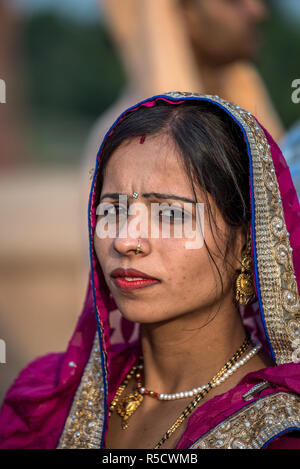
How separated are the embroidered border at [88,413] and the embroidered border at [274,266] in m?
0.63

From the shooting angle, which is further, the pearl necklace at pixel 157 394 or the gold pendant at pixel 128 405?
the gold pendant at pixel 128 405

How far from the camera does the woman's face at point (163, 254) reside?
1.85 meters

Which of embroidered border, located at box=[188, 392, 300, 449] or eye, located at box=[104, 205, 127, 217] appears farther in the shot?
eye, located at box=[104, 205, 127, 217]

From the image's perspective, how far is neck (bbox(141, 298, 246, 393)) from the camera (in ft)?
A: 6.52

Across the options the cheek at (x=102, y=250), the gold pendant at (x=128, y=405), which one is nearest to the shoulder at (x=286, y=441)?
the gold pendant at (x=128, y=405)

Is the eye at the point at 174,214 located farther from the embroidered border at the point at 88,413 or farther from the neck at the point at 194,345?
the embroidered border at the point at 88,413

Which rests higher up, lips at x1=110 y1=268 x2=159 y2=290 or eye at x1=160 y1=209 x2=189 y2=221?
eye at x1=160 y1=209 x2=189 y2=221

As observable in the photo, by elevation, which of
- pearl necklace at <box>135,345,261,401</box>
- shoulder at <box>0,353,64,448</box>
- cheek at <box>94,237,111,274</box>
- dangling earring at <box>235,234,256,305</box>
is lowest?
shoulder at <box>0,353,64,448</box>

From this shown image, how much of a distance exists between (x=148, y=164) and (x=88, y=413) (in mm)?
826

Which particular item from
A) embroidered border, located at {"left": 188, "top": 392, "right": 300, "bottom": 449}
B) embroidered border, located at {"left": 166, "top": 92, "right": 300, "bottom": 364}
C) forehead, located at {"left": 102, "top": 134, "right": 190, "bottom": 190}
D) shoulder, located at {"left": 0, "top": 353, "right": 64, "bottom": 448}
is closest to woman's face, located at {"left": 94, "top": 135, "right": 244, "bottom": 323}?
forehead, located at {"left": 102, "top": 134, "right": 190, "bottom": 190}

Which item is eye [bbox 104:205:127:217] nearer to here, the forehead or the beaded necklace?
the forehead

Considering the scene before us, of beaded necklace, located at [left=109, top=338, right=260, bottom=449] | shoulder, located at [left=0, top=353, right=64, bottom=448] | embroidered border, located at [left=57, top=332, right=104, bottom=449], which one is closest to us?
beaded necklace, located at [left=109, top=338, right=260, bottom=449]

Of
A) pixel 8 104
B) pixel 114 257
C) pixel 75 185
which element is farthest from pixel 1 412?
pixel 8 104

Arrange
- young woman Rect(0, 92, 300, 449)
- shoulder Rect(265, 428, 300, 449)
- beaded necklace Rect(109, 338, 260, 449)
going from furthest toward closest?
beaded necklace Rect(109, 338, 260, 449) < young woman Rect(0, 92, 300, 449) < shoulder Rect(265, 428, 300, 449)
